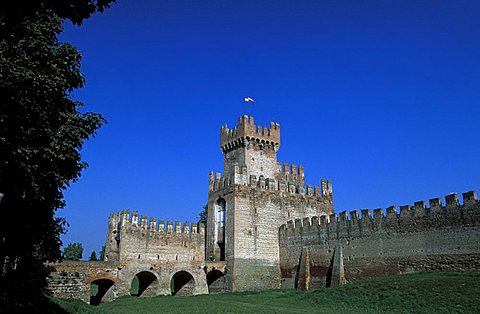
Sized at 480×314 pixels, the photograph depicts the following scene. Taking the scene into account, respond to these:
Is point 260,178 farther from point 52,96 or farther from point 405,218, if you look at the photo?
point 52,96

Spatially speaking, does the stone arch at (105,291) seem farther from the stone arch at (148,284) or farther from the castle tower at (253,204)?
the castle tower at (253,204)

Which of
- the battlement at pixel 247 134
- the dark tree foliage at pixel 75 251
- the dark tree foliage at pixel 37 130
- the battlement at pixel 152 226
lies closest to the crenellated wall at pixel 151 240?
the battlement at pixel 152 226

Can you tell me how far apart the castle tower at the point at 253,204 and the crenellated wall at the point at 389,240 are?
1807 millimetres

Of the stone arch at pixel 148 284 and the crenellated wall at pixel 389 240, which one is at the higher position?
the crenellated wall at pixel 389 240

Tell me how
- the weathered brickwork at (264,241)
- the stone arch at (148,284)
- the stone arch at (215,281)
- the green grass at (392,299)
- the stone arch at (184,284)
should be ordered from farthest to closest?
the stone arch at (215,281), the stone arch at (184,284), the stone arch at (148,284), the weathered brickwork at (264,241), the green grass at (392,299)

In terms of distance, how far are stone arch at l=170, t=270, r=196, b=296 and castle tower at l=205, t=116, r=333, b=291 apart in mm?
2205

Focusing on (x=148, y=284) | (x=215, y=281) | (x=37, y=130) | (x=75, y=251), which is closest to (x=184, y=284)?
(x=215, y=281)

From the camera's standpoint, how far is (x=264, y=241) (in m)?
33.9

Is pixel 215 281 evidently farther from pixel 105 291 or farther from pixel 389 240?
pixel 389 240

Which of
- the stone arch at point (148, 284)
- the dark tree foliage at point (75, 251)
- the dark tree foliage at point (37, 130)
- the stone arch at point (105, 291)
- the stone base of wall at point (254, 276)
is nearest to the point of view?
the dark tree foliage at point (37, 130)

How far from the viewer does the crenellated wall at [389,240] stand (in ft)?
70.8

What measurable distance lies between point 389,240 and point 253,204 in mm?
12148

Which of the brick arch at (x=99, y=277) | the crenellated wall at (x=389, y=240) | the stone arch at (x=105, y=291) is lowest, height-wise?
the stone arch at (x=105, y=291)

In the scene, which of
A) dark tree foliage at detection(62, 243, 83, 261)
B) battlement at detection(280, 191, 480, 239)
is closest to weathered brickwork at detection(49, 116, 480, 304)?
battlement at detection(280, 191, 480, 239)
